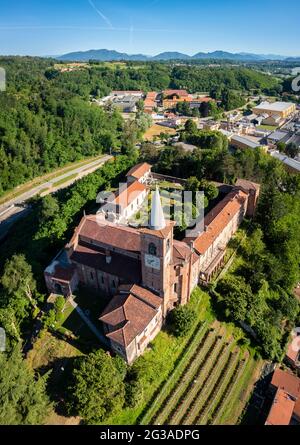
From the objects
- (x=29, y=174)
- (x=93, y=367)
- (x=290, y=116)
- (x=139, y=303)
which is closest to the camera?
(x=93, y=367)

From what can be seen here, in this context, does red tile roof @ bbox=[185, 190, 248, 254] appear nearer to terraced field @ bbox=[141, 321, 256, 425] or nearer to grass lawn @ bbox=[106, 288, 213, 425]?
grass lawn @ bbox=[106, 288, 213, 425]

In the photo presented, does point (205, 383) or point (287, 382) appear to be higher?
point (205, 383)

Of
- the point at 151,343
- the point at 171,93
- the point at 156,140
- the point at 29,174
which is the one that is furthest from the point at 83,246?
the point at 171,93

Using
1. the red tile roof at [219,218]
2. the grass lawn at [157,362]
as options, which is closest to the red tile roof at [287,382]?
the grass lawn at [157,362]

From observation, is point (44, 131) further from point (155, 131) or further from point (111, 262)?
point (111, 262)

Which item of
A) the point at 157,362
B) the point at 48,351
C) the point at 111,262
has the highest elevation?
the point at 111,262

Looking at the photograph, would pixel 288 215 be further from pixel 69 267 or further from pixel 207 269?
pixel 69 267

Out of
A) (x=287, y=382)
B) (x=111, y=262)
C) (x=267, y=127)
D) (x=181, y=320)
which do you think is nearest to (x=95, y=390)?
(x=181, y=320)
